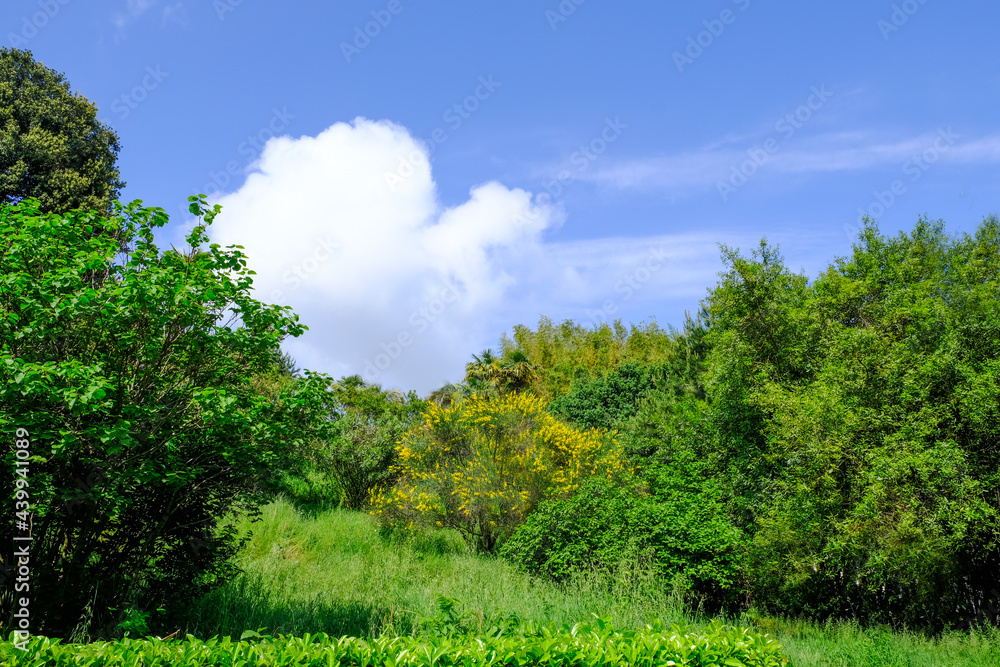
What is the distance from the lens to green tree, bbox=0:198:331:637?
6.08 metres

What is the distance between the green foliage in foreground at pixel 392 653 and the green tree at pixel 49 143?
19625mm

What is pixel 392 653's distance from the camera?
489 cm

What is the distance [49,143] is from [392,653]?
24133mm

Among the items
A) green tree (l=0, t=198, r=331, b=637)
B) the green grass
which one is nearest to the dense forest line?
green tree (l=0, t=198, r=331, b=637)

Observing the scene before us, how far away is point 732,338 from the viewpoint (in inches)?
622

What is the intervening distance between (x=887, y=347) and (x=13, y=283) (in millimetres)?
14959

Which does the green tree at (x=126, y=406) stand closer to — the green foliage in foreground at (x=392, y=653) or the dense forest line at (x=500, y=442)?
the dense forest line at (x=500, y=442)

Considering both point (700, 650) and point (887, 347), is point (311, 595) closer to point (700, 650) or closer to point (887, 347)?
point (700, 650)

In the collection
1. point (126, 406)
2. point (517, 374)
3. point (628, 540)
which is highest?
point (517, 374)

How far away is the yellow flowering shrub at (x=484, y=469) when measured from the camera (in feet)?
48.8

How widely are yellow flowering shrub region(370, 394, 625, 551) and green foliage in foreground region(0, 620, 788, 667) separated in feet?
30.9

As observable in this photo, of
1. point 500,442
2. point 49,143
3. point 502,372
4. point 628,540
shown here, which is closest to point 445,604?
point 628,540

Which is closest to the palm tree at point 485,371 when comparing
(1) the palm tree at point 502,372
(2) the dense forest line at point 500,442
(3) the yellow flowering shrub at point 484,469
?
(1) the palm tree at point 502,372

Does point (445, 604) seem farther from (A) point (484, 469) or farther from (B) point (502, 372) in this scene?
(B) point (502, 372)
